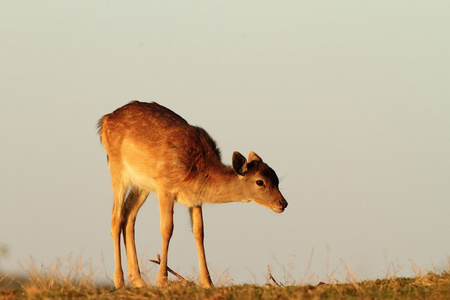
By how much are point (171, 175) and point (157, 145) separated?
0.66 metres

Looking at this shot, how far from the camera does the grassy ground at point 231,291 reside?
28.1ft

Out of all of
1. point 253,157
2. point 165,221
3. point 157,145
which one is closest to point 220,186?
point 253,157

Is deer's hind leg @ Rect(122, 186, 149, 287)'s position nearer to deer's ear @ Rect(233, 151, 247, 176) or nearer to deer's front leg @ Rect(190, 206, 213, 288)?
deer's front leg @ Rect(190, 206, 213, 288)

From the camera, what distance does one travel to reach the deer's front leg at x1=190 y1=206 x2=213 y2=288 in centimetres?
1170

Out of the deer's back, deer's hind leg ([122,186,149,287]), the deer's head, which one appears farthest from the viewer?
deer's hind leg ([122,186,149,287])

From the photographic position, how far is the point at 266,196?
12.2 meters

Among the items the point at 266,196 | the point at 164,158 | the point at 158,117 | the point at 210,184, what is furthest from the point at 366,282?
the point at 158,117

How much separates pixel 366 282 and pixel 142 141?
4.75 metres

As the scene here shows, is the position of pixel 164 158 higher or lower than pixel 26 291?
higher

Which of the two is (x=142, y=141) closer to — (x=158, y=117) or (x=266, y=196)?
(x=158, y=117)

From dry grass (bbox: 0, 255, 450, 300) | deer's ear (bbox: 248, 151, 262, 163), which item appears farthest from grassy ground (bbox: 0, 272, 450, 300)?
deer's ear (bbox: 248, 151, 262, 163)

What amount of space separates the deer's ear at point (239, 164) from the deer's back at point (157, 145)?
18.9 inches

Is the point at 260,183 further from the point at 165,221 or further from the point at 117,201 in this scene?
the point at 117,201

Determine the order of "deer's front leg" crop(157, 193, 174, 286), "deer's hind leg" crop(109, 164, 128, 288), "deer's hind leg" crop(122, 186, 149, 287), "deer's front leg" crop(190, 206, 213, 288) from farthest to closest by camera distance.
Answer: "deer's hind leg" crop(109, 164, 128, 288), "deer's hind leg" crop(122, 186, 149, 287), "deer's front leg" crop(157, 193, 174, 286), "deer's front leg" crop(190, 206, 213, 288)
